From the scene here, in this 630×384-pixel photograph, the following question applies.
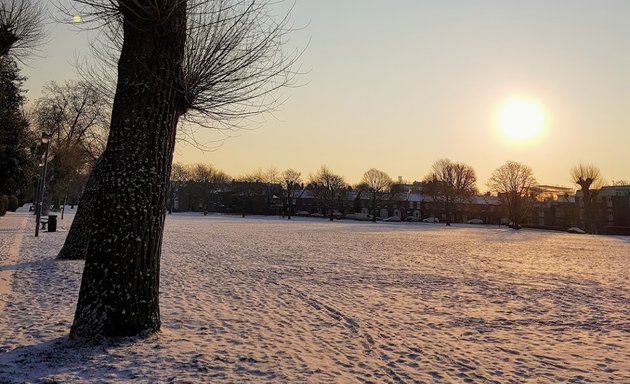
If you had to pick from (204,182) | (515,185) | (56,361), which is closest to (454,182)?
(515,185)

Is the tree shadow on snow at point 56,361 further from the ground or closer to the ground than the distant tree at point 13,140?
closer to the ground

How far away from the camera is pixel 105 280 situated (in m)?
5.71

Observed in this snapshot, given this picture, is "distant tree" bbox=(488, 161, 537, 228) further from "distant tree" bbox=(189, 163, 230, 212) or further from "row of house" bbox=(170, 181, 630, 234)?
"distant tree" bbox=(189, 163, 230, 212)

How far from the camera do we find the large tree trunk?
226 inches

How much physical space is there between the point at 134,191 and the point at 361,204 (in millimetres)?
110233

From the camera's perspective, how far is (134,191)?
5.82m

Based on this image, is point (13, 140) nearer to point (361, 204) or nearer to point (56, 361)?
point (56, 361)

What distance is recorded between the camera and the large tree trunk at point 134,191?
575 cm

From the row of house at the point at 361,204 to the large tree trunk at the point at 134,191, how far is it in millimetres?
87148

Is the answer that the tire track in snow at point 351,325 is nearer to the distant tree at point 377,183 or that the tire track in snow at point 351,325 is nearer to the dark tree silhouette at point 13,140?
the dark tree silhouette at point 13,140

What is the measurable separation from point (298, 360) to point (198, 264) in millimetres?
10058

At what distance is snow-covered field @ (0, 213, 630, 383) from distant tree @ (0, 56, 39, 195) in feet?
40.2

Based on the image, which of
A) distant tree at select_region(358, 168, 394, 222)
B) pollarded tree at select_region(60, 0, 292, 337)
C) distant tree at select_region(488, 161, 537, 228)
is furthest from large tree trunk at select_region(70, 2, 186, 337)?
distant tree at select_region(358, 168, 394, 222)

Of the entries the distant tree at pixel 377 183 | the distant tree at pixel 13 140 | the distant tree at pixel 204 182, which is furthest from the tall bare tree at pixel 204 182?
the distant tree at pixel 13 140
